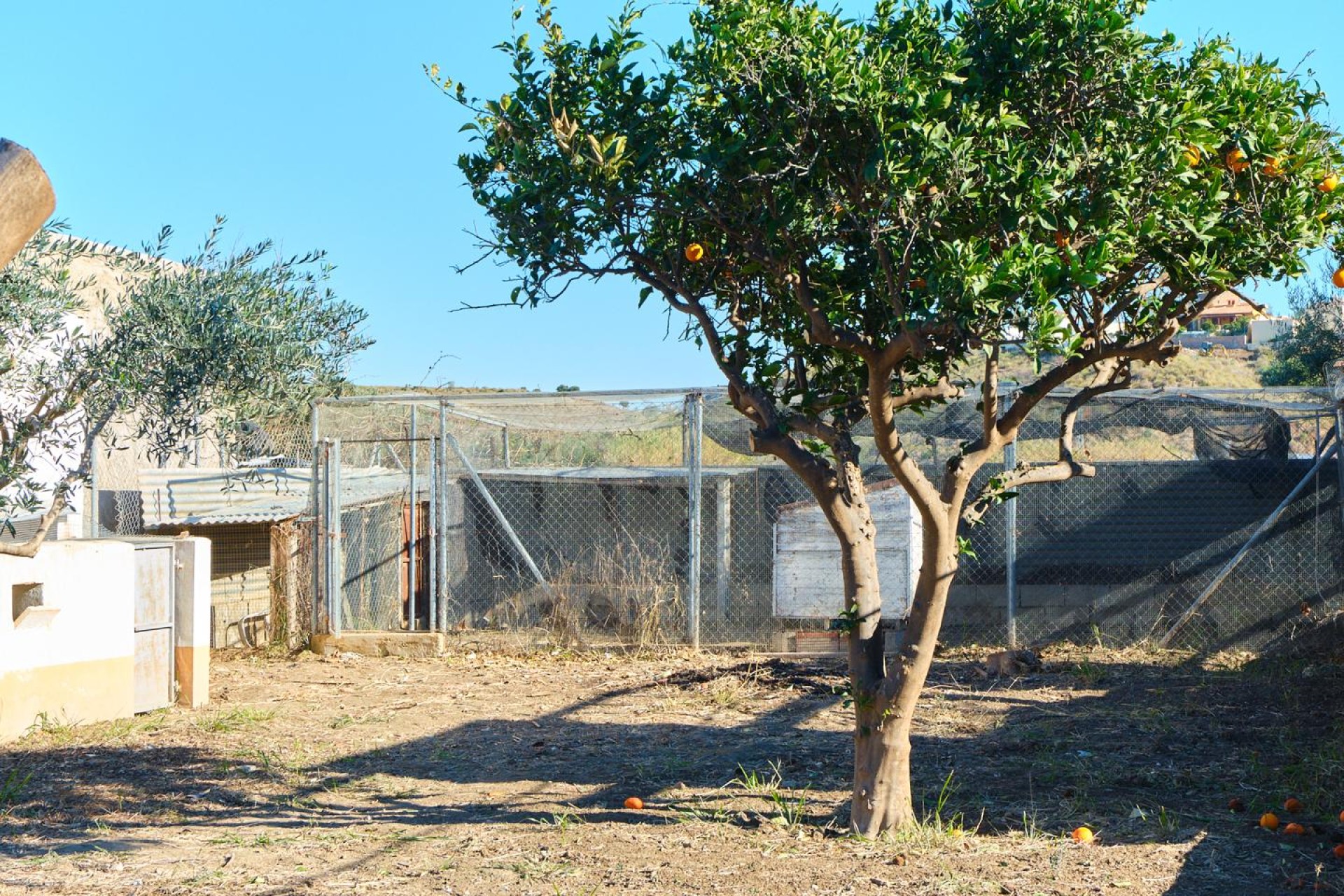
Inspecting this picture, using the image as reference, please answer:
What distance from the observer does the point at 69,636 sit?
8117mm

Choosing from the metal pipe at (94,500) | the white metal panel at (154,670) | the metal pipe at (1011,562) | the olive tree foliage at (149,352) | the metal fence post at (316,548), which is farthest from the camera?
the metal fence post at (316,548)

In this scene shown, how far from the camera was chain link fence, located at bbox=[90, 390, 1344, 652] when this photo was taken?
35.0 feet

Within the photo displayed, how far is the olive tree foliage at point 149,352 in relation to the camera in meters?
6.99

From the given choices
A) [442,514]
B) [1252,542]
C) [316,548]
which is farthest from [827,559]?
[316,548]

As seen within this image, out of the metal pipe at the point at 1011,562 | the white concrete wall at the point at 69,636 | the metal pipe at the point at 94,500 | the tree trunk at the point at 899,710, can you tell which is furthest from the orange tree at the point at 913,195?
the metal pipe at the point at 94,500

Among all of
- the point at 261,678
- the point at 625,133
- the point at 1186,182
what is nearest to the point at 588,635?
the point at 261,678

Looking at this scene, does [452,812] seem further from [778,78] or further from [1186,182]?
[1186,182]

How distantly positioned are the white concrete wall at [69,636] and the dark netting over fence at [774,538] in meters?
2.33

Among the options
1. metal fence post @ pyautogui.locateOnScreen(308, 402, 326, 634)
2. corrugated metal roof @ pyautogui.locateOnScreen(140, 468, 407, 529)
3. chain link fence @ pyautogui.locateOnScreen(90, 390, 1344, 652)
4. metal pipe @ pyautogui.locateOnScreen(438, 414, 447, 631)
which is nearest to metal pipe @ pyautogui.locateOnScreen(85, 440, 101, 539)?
chain link fence @ pyautogui.locateOnScreen(90, 390, 1344, 652)

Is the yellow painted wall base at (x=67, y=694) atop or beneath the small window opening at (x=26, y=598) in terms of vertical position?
beneath

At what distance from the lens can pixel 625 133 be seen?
5.07 metres

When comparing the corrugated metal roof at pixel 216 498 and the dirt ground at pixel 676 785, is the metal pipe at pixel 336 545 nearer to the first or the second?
the corrugated metal roof at pixel 216 498

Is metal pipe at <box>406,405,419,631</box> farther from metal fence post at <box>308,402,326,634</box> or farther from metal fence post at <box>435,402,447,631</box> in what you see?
metal fence post at <box>308,402,326,634</box>

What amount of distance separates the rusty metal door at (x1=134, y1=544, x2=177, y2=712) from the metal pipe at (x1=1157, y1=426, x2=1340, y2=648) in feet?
27.2
